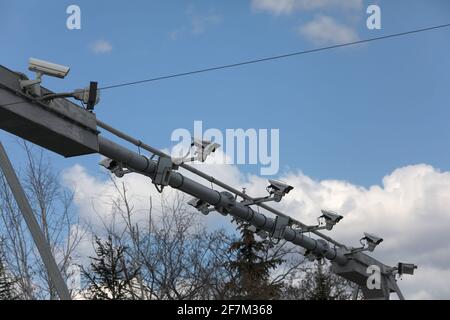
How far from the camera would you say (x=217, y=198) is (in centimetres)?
1480

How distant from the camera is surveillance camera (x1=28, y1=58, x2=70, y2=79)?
9.92 metres

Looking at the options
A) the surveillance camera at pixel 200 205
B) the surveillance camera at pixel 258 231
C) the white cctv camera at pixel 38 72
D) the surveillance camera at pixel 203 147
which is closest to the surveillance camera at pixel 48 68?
the white cctv camera at pixel 38 72

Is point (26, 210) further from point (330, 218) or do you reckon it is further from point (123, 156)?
point (330, 218)

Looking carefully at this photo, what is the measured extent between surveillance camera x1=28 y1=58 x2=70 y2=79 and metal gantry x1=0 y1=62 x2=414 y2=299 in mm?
266

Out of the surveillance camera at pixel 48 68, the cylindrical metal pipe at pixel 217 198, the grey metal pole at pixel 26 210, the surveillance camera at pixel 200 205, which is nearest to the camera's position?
the surveillance camera at pixel 48 68

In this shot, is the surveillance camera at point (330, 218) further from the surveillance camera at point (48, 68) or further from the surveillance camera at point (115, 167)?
the surveillance camera at point (48, 68)

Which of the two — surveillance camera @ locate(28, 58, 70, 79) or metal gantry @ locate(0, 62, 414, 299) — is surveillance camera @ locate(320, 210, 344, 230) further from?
surveillance camera @ locate(28, 58, 70, 79)

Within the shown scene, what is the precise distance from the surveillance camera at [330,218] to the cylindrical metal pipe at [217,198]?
0.89 metres

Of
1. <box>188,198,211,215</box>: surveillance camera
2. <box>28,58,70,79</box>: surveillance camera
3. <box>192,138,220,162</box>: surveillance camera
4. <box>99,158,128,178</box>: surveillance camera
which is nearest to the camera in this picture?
<box>28,58,70,79</box>: surveillance camera

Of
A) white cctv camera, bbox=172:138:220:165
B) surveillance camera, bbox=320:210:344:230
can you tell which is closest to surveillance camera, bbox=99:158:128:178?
white cctv camera, bbox=172:138:220:165

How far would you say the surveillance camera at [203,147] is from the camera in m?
12.8
